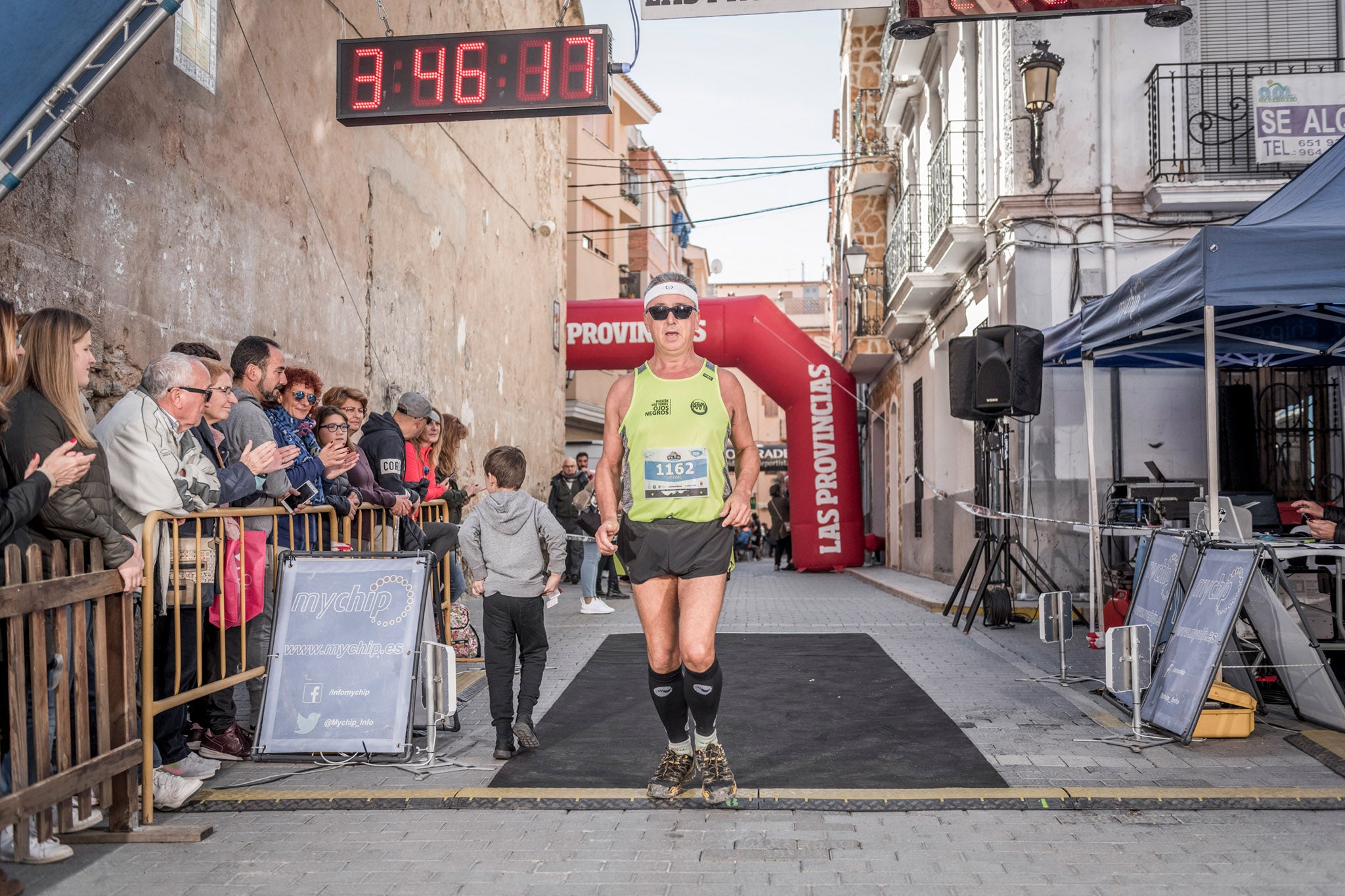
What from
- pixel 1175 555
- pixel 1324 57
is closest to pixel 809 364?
pixel 1324 57

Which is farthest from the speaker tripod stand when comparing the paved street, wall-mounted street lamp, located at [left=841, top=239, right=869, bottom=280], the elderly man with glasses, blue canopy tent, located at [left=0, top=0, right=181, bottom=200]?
wall-mounted street lamp, located at [left=841, top=239, right=869, bottom=280]

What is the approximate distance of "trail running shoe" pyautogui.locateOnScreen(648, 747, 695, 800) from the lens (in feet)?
15.2

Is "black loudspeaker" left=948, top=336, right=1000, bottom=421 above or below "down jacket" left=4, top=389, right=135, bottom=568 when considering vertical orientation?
above

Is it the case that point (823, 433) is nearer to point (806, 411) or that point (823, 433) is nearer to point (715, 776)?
point (806, 411)

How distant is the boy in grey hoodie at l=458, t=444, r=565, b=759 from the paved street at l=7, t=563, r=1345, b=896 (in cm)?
44

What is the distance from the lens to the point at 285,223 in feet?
29.6

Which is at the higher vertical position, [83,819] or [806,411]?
[806,411]

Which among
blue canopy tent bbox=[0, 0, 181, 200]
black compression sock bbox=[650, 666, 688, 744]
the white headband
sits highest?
blue canopy tent bbox=[0, 0, 181, 200]

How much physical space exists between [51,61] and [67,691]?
2662mm

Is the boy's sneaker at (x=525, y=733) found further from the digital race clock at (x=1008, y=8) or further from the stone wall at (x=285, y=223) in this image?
the digital race clock at (x=1008, y=8)

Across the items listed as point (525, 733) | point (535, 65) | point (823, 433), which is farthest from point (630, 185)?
point (525, 733)

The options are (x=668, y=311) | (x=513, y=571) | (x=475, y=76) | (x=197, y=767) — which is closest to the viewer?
(x=668, y=311)

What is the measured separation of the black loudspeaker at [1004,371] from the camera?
384 inches

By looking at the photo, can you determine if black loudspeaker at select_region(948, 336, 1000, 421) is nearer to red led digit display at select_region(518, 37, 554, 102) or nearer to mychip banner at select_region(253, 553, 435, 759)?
red led digit display at select_region(518, 37, 554, 102)
